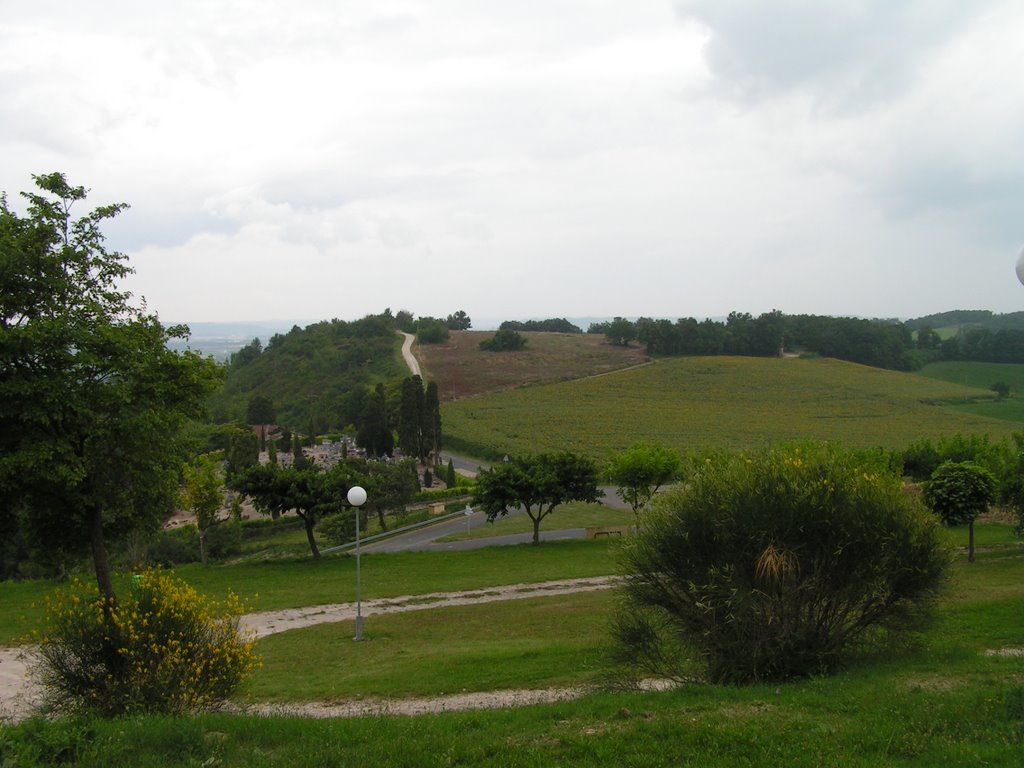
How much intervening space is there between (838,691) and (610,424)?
67295mm

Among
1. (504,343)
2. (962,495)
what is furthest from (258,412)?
(962,495)

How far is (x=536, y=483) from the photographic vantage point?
33.8m

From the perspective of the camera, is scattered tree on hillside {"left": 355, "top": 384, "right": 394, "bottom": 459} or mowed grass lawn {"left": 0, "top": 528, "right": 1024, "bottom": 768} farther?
scattered tree on hillside {"left": 355, "top": 384, "right": 394, "bottom": 459}

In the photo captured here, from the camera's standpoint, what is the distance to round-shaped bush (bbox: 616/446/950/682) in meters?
10.8

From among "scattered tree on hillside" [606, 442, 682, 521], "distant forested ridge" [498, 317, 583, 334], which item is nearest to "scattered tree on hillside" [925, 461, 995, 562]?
"scattered tree on hillside" [606, 442, 682, 521]

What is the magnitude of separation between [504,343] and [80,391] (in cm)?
11113

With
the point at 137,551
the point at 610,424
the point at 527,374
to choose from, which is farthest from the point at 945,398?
the point at 137,551

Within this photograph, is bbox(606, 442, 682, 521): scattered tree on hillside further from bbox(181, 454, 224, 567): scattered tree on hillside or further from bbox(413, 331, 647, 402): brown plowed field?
bbox(413, 331, 647, 402): brown plowed field

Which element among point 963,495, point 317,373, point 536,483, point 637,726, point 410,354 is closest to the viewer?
point 637,726

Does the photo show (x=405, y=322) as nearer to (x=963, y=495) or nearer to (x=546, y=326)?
(x=546, y=326)

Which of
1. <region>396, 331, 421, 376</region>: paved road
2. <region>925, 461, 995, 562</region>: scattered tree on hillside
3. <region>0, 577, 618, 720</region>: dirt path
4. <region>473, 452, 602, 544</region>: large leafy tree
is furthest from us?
Result: <region>396, 331, 421, 376</region>: paved road

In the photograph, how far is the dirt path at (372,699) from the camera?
11109 millimetres

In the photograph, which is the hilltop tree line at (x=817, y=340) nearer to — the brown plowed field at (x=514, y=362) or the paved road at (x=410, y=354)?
the brown plowed field at (x=514, y=362)

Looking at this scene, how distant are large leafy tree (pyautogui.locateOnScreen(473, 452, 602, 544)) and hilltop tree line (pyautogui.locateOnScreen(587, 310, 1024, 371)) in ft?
277
